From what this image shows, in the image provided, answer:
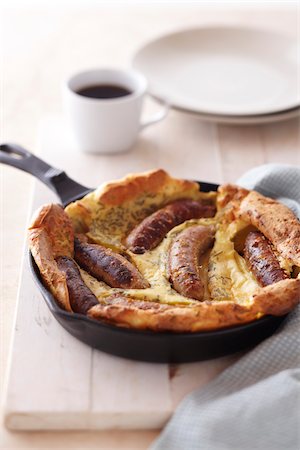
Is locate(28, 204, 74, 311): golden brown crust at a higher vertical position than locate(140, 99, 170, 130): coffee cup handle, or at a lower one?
higher

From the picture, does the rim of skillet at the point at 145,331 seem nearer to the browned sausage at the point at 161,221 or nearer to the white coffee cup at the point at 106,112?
the browned sausage at the point at 161,221

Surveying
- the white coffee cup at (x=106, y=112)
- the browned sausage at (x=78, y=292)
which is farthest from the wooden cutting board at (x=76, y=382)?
the white coffee cup at (x=106, y=112)

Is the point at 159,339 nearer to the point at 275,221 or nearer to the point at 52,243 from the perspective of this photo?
the point at 52,243

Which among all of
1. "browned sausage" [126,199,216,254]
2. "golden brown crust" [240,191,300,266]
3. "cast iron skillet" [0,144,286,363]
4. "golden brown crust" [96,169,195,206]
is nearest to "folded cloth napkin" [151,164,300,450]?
"cast iron skillet" [0,144,286,363]

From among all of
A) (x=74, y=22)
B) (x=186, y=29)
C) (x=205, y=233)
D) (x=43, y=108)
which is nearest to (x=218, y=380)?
(x=205, y=233)

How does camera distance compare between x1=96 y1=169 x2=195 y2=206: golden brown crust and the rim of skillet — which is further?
x1=96 y1=169 x2=195 y2=206: golden brown crust

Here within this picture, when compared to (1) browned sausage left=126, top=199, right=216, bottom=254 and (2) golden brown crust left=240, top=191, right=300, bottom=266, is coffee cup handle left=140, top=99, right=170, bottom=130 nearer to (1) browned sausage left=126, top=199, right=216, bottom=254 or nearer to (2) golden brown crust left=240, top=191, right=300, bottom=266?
(1) browned sausage left=126, top=199, right=216, bottom=254

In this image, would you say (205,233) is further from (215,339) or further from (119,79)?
(119,79)
